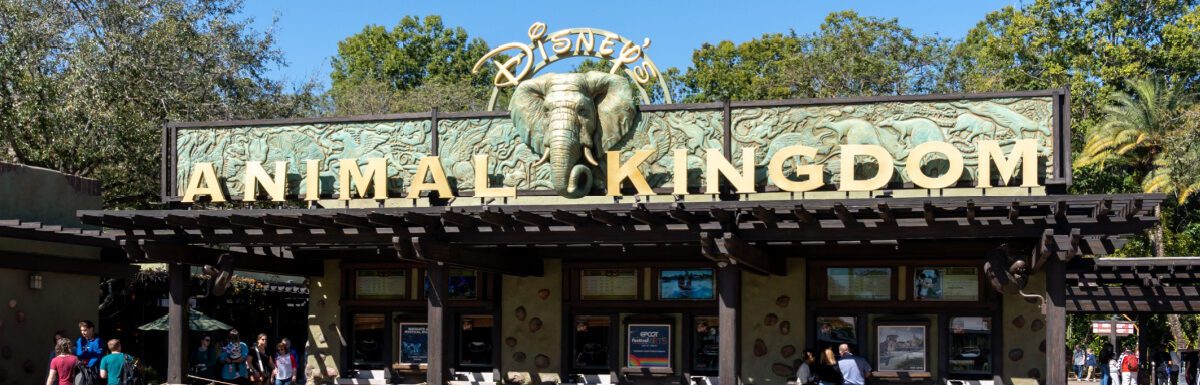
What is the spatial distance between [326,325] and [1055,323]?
10587 millimetres

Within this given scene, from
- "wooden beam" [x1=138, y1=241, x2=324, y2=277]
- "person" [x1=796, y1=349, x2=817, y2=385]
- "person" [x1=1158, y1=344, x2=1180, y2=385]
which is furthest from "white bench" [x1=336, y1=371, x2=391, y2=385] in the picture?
"person" [x1=1158, y1=344, x2=1180, y2=385]

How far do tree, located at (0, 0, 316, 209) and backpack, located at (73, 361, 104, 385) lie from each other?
13.2 metres

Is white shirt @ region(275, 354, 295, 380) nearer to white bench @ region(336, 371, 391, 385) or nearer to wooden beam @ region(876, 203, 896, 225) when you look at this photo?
white bench @ region(336, 371, 391, 385)

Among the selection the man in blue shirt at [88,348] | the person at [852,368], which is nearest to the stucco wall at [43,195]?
the man in blue shirt at [88,348]

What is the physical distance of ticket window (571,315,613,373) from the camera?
19.8 metres

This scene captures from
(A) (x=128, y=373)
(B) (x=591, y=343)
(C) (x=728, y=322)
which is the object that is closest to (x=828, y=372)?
(C) (x=728, y=322)

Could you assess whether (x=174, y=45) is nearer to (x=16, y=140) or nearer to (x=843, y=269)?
(x=16, y=140)

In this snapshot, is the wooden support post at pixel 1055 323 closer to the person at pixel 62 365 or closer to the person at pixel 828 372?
the person at pixel 828 372

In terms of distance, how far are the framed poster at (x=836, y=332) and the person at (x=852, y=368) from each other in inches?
60.9

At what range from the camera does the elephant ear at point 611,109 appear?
61.0 ft

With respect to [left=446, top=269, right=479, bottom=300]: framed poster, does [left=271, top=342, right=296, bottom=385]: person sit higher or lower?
lower

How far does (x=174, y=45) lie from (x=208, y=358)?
13.5m

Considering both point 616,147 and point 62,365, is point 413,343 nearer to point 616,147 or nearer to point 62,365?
point 616,147

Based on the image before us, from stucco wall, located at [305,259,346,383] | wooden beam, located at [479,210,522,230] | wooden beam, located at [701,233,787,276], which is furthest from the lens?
A: stucco wall, located at [305,259,346,383]
